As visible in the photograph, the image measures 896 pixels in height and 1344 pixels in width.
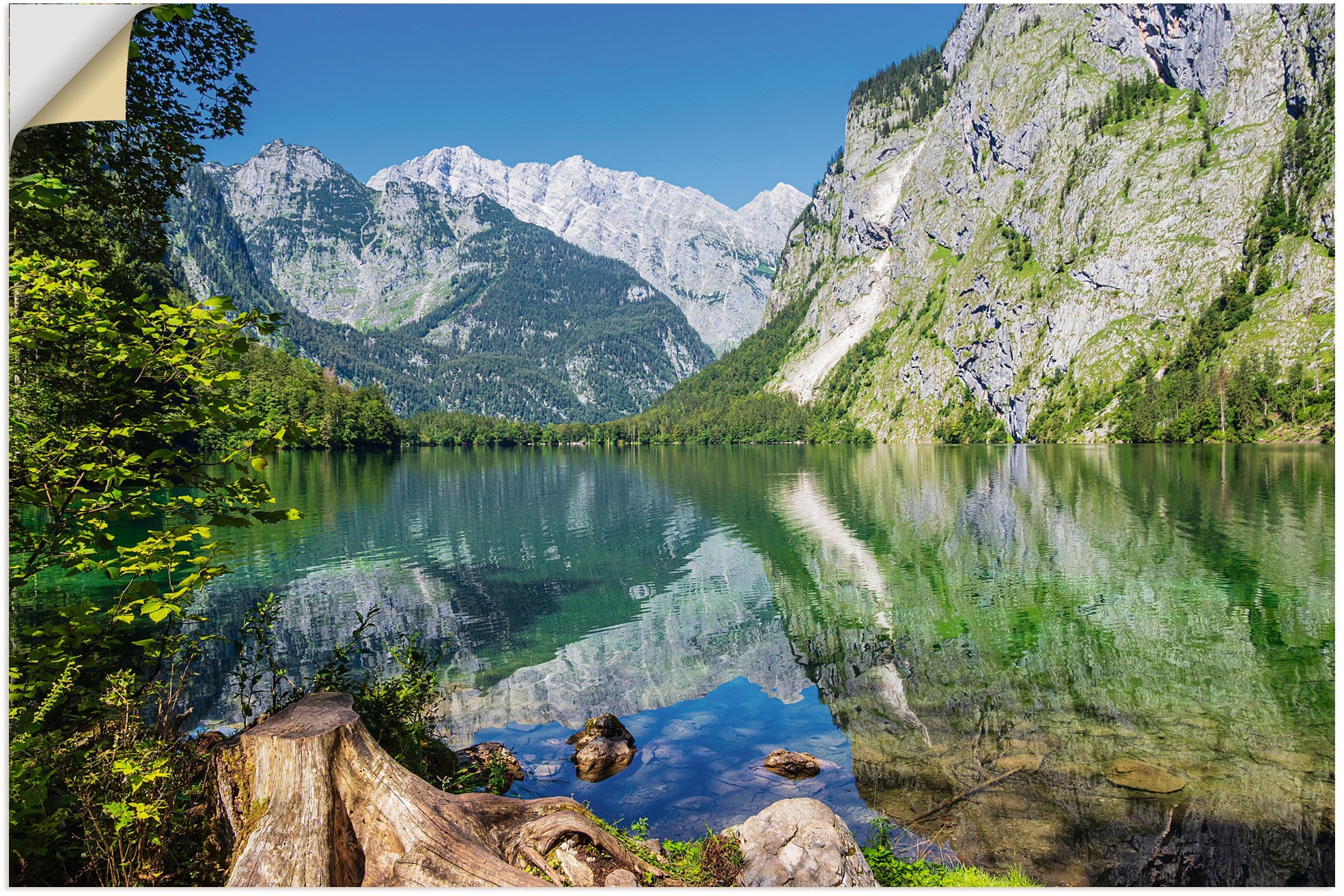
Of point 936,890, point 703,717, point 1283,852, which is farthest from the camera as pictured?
point 703,717

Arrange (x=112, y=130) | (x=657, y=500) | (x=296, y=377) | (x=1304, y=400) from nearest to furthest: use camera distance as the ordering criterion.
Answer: (x=112, y=130) → (x=657, y=500) → (x=1304, y=400) → (x=296, y=377)

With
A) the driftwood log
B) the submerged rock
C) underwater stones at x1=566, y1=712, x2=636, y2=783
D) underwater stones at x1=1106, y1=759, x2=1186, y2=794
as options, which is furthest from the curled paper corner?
underwater stones at x1=1106, y1=759, x2=1186, y2=794

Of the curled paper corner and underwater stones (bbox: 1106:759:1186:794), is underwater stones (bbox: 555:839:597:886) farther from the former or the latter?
underwater stones (bbox: 1106:759:1186:794)

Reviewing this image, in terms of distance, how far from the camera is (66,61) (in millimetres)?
3932

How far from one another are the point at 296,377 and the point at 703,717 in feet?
401

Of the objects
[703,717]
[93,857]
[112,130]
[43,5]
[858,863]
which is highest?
[112,130]

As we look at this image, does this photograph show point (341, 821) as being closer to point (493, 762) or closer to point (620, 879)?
point (620, 879)

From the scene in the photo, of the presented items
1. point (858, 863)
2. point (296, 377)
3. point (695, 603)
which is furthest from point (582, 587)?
point (296, 377)

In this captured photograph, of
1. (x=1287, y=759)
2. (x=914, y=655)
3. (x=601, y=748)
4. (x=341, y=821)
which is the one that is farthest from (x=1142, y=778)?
(x=341, y=821)

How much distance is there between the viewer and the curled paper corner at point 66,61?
392 centimetres

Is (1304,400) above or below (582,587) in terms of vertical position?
above

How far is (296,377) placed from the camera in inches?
4592

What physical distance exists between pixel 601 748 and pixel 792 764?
3.30 m

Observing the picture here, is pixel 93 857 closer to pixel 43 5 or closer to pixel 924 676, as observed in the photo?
pixel 43 5
